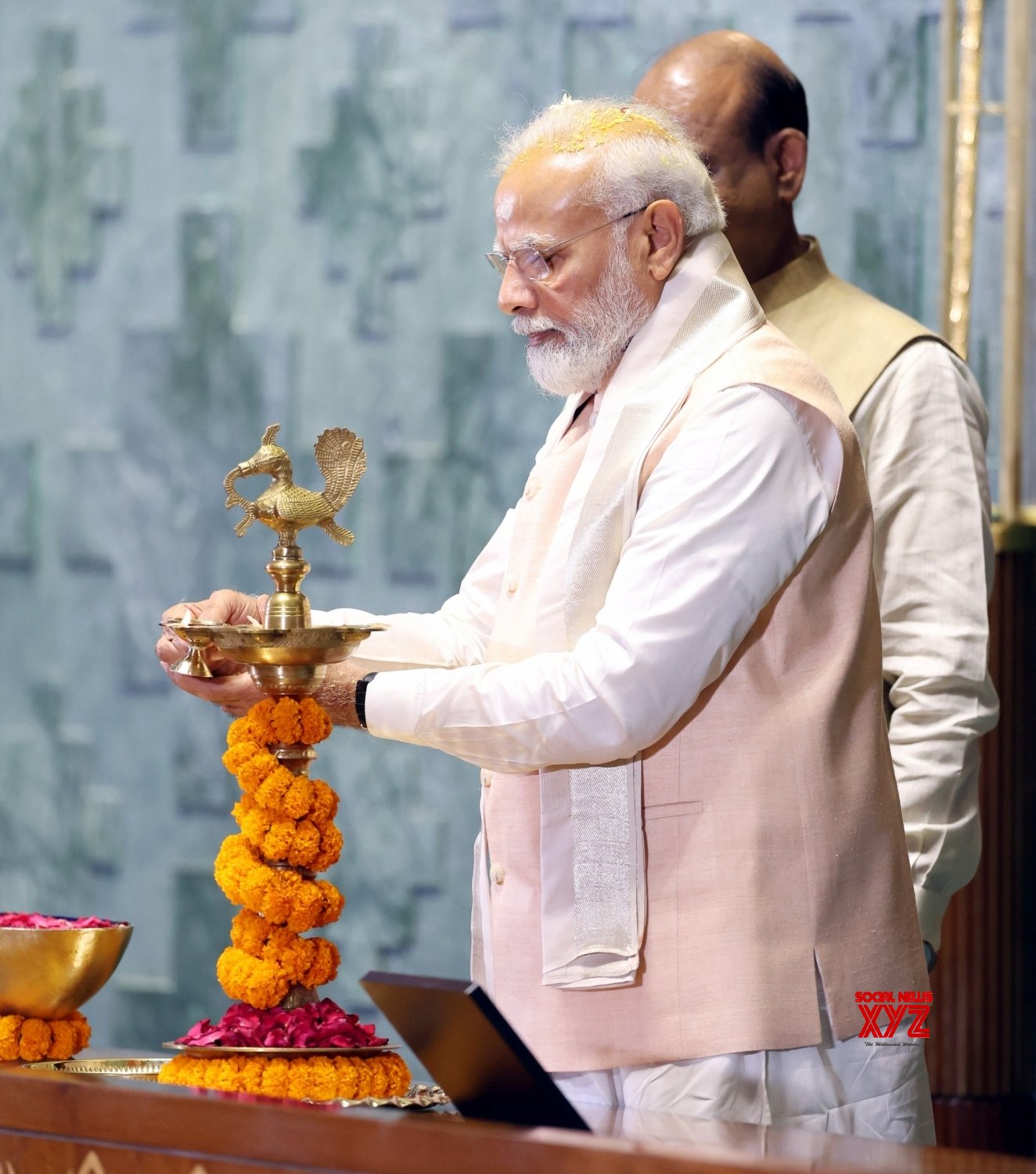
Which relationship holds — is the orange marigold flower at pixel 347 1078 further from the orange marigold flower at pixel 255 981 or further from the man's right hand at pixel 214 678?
the man's right hand at pixel 214 678

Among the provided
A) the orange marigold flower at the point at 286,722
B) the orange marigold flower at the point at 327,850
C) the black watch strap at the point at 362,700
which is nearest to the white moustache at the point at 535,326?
the black watch strap at the point at 362,700

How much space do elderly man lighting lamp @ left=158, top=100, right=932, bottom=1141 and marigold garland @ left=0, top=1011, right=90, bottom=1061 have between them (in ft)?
1.56

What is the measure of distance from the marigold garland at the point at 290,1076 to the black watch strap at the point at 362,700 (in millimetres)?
445

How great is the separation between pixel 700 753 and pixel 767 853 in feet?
0.47

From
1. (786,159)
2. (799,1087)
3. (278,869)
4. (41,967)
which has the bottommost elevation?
(799,1087)

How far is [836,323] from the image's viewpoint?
3.18 m

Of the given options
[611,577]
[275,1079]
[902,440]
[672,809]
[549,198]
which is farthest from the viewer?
[902,440]

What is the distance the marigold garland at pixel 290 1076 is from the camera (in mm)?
1959

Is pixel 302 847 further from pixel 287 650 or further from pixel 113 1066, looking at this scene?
pixel 113 1066

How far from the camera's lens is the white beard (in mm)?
2436

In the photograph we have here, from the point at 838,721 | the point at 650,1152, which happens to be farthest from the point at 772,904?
the point at 650,1152

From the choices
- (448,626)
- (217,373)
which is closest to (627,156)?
(448,626)

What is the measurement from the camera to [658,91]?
327 centimetres

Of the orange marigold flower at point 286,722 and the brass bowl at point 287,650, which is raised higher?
the brass bowl at point 287,650
